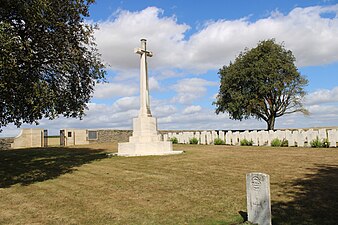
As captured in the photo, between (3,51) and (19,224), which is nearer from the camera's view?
(19,224)

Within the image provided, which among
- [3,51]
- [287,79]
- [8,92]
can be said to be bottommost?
[8,92]

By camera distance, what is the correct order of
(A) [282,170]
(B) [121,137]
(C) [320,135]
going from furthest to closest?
(B) [121,137]
(C) [320,135]
(A) [282,170]

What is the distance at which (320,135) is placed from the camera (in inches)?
682

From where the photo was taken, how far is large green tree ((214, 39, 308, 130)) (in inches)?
1164

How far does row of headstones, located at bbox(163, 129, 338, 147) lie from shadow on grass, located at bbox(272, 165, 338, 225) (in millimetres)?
10924

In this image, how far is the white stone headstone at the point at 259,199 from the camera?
4.41m

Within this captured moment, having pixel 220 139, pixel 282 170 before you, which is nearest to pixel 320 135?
pixel 220 139

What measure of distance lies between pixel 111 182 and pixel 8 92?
492 cm

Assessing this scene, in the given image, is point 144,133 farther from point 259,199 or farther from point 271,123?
point 271,123

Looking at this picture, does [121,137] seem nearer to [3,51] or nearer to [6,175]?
[6,175]

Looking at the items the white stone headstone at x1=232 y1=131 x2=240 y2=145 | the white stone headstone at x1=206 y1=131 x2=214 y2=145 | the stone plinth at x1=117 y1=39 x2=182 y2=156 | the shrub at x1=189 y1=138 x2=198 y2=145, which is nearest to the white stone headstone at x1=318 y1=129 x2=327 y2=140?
the white stone headstone at x1=232 y1=131 x2=240 y2=145

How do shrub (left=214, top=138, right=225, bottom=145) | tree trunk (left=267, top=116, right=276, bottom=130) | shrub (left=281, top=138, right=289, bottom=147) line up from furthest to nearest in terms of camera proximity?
tree trunk (left=267, top=116, right=276, bottom=130), shrub (left=214, top=138, right=225, bottom=145), shrub (left=281, top=138, right=289, bottom=147)

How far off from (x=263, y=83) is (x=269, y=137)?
1112cm

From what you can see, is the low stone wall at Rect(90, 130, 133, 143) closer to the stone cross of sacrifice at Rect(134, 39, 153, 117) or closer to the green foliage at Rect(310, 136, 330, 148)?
the stone cross of sacrifice at Rect(134, 39, 153, 117)
